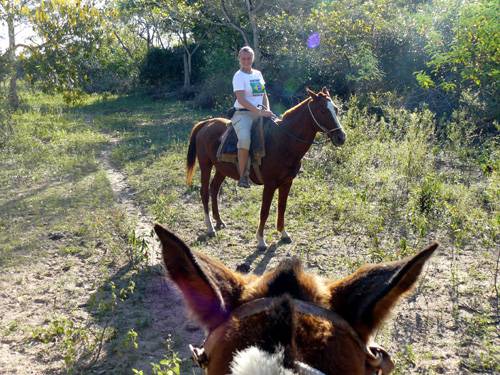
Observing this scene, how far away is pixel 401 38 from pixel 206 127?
10553 mm

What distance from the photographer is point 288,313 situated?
3.61ft

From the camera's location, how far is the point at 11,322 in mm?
3994

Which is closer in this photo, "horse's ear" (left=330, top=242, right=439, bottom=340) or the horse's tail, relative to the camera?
"horse's ear" (left=330, top=242, right=439, bottom=340)

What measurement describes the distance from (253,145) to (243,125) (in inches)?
11.9

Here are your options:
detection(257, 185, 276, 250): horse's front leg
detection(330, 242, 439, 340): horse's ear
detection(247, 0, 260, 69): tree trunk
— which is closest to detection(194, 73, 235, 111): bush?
detection(247, 0, 260, 69): tree trunk

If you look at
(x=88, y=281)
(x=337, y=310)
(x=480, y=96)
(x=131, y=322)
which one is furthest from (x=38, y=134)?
(x=337, y=310)

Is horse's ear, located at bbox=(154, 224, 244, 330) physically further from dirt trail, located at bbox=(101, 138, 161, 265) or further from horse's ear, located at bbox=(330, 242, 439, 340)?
dirt trail, located at bbox=(101, 138, 161, 265)

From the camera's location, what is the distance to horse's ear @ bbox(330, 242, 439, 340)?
1.27 m

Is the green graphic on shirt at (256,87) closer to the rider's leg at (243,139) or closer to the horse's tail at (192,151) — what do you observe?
the rider's leg at (243,139)

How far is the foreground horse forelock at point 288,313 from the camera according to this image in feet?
3.41

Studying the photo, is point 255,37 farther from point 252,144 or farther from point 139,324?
point 139,324

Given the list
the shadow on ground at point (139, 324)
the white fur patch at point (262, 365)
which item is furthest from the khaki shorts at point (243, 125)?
the white fur patch at point (262, 365)

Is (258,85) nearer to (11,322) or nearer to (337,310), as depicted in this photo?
(11,322)

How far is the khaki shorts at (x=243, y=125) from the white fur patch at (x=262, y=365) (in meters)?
4.59
